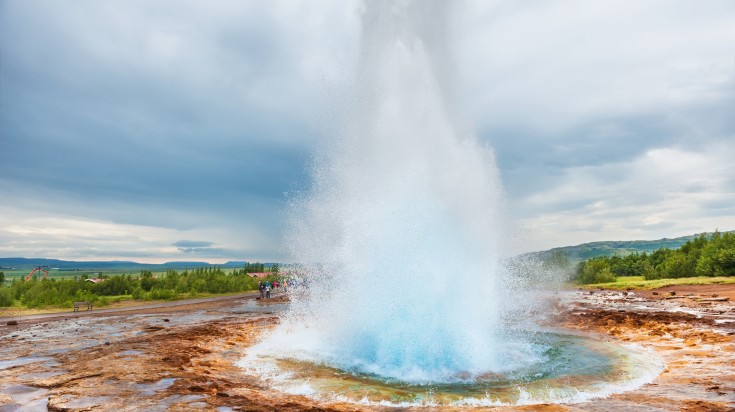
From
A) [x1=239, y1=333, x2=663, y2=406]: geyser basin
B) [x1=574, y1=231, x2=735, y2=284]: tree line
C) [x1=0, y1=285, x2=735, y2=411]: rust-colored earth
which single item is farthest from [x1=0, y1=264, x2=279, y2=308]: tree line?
[x1=574, y1=231, x2=735, y2=284]: tree line

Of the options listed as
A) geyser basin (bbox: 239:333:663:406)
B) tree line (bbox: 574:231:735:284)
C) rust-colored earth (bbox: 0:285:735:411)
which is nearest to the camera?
rust-colored earth (bbox: 0:285:735:411)

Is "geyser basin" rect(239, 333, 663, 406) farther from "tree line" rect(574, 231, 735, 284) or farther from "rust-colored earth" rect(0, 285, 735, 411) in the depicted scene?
"tree line" rect(574, 231, 735, 284)

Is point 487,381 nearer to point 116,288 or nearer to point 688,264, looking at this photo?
point 116,288

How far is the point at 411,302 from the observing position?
1166 centimetres

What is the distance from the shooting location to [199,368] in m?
10.9

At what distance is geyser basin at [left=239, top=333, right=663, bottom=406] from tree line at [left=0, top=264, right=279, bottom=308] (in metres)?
32.4

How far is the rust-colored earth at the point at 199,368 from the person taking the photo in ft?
24.7

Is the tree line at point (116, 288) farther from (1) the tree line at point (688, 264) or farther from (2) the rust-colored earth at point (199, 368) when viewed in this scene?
(1) the tree line at point (688, 264)

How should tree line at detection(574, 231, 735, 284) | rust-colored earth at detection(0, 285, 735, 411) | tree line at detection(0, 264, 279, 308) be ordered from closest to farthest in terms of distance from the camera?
rust-colored earth at detection(0, 285, 735, 411) < tree line at detection(0, 264, 279, 308) < tree line at detection(574, 231, 735, 284)

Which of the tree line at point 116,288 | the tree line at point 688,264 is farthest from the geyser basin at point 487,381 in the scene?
the tree line at point 688,264

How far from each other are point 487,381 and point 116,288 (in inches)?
1894

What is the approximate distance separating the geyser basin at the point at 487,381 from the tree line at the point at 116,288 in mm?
32357

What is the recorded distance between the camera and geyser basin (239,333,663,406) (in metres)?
8.28

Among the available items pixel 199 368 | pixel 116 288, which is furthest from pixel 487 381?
pixel 116 288
